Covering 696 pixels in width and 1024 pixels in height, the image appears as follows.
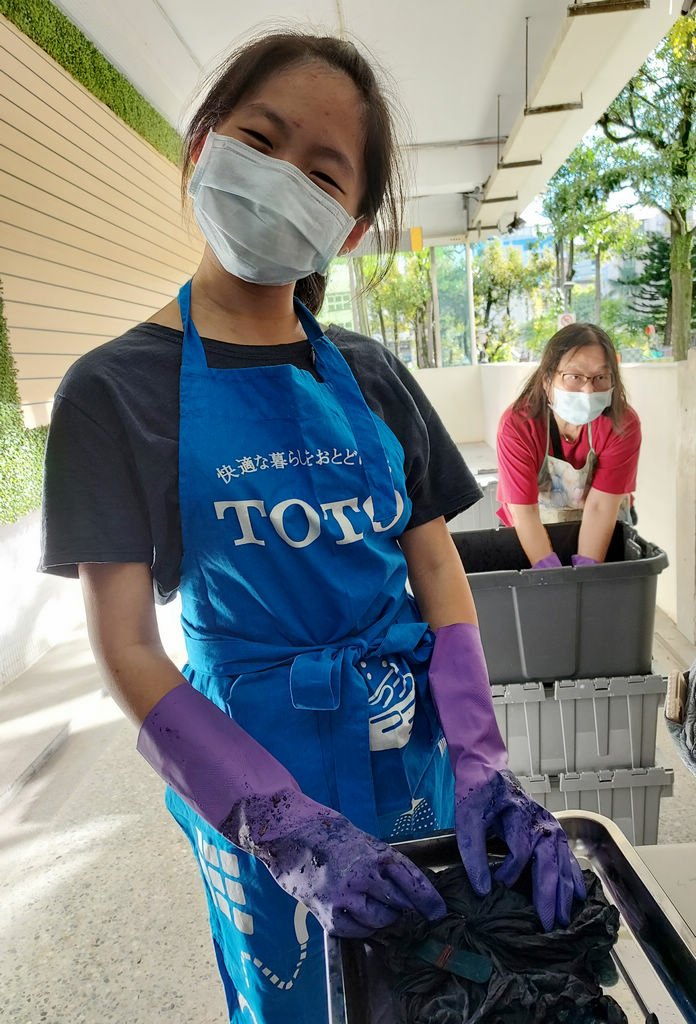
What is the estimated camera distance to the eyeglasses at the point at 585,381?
7.93 feet

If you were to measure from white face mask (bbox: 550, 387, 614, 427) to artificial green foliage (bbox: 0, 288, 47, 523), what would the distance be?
2658mm

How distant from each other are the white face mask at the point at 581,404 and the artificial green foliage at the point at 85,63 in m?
2.07

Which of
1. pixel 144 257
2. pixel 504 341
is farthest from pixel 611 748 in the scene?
pixel 504 341

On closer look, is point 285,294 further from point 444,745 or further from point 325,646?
point 444,745

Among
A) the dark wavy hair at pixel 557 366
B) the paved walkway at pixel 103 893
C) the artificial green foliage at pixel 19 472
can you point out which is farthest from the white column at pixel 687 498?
the artificial green foliage at pixel 19 472

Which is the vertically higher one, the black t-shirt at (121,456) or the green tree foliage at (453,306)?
the green tree foliage at (453,306)

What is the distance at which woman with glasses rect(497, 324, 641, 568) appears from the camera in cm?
233

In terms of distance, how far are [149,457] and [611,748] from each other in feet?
4.81

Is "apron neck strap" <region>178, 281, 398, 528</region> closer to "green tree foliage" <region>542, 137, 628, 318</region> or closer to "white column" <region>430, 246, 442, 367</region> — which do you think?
"green tree foliage" <region>542, 137, 628, 318</region>

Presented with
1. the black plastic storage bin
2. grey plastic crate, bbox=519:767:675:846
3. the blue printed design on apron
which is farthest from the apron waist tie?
the blue printed design on apron

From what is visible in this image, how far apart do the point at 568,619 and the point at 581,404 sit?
1009 millimetres

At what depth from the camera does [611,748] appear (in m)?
1.79

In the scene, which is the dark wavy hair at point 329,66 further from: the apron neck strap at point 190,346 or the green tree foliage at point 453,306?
the green tree foliage at point 453,306

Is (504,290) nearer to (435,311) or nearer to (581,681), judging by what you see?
(435,311)
